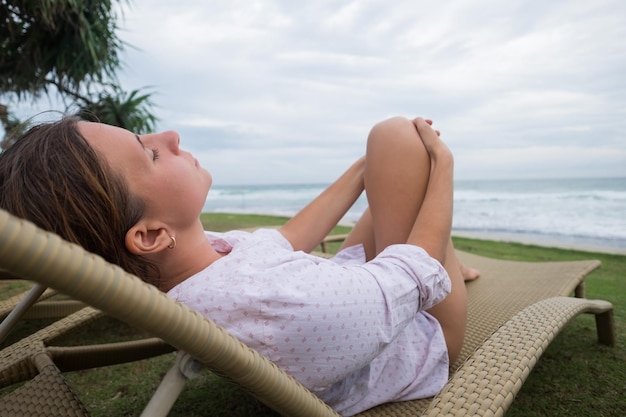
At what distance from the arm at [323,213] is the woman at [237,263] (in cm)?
35

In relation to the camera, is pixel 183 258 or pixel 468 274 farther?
pixel 468 274

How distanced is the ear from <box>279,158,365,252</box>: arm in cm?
59

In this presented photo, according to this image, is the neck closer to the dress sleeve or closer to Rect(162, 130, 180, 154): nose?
Rect(162, 130, 180, 154): nose

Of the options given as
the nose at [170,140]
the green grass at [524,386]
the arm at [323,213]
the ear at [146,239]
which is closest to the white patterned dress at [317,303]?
the ear at [146,239]

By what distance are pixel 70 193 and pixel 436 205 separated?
89 cm

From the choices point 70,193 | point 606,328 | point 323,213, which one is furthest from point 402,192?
point 606,328

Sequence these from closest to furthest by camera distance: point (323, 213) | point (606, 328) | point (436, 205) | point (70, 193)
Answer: point (70, 193), point (436, 205), point (323, 213), point (606, 328)

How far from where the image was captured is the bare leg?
1.25 meters

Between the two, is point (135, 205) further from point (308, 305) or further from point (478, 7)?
point (478, 7)

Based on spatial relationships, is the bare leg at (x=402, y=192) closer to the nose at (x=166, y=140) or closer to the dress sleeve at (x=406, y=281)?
the dress sleeve at (x=406, y=281)

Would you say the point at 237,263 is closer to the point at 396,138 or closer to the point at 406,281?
the point at 406,281

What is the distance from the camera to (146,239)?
87cm

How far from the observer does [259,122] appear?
39.8 meters

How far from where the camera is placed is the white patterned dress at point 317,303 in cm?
76
